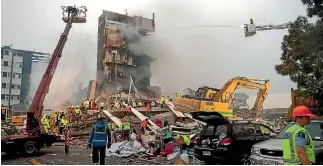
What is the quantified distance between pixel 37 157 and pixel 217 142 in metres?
6.71

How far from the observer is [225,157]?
794cm

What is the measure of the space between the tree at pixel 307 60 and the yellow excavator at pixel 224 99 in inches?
245

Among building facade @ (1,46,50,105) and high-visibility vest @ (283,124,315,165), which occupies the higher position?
building facade @ (1,46,50,105)

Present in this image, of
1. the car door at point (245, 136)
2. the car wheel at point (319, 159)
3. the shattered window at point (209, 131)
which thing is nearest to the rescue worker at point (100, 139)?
the shattered window at point (209, 131)

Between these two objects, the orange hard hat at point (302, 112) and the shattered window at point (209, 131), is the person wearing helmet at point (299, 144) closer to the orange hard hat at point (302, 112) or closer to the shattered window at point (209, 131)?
the orange hard hat at point (302, 112)

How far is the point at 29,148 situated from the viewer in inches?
440

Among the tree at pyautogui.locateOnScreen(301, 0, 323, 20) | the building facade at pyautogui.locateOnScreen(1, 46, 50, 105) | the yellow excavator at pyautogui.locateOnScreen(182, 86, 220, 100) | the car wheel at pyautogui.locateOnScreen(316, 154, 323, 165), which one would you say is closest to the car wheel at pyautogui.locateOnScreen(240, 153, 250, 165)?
the car wheel at pyautogui.locateOnScreen(316, 154, 323, 165)

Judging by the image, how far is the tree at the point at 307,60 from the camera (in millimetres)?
10648

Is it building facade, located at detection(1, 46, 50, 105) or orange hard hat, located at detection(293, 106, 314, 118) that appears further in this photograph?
building facade, located at detection(1, 46, 50, 105)

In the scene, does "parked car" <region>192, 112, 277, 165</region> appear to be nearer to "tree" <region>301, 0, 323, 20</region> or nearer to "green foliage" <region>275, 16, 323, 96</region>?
"green foliage" <region>275, 16, 323, 96</region>

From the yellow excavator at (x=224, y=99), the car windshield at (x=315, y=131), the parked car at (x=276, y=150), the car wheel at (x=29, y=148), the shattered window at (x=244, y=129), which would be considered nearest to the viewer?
the parked car at (x=276, y=150)

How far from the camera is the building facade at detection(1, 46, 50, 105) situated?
56997 millimetres

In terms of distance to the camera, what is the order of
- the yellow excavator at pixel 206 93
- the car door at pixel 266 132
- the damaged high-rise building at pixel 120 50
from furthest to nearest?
the damaged high-rise building at pixel 120 50
the yellow excavator at pixel 206 93
the car door at pixel 266 132

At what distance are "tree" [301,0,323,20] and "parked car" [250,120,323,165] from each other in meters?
5.47
